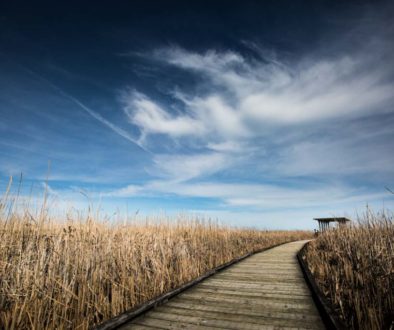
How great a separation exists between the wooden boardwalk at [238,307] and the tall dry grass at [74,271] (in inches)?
37.1

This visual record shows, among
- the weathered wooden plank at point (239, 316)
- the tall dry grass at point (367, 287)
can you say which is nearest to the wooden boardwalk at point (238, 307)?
the weathered wooden plank at point (239, 316)

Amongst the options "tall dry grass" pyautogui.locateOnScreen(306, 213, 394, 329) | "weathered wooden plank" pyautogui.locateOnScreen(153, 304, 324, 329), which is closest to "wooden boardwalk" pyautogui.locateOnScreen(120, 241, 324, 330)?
"weathered wooden plank" pyautogui.locateOnScreen(153, 304, 324, 329)

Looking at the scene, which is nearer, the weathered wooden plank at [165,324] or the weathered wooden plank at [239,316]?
the weathered wooden plank at [165,324]

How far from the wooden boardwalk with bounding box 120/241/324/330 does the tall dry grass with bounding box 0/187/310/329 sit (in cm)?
94

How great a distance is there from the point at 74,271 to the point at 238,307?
8.26 feet

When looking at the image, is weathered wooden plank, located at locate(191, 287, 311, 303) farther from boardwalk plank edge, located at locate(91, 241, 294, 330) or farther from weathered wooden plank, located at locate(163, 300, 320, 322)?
weathered wooden plank, located at locate(163, 300, 320, 322)

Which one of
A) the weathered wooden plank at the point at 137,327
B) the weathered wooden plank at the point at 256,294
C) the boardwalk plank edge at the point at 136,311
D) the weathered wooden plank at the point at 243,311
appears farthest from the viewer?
the weathered wooden plank at the point at 256,294

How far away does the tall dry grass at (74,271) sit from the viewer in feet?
10.5

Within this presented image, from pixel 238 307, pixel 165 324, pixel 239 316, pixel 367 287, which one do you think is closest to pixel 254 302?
pixel 238 307

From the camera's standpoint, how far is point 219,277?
5.56 metres

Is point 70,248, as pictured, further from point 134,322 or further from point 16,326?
point 134,322

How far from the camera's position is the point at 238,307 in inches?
140

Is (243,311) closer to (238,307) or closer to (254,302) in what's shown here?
(238,307)

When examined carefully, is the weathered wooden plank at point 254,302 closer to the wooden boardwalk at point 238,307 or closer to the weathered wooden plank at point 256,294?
the wooden boardwalk at point 238,307
